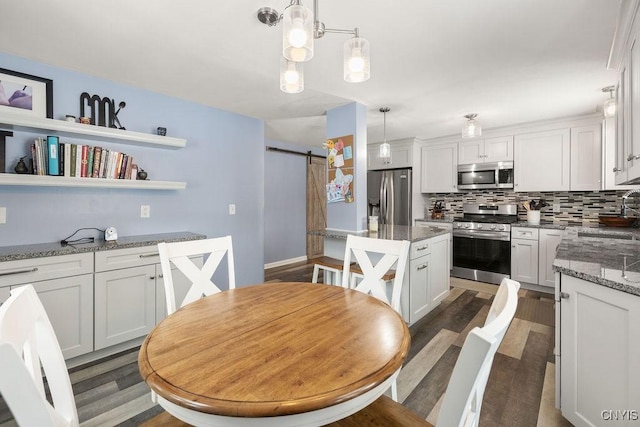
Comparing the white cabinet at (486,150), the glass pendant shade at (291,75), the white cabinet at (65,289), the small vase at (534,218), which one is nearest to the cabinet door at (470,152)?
the white cabinet at (486,150)

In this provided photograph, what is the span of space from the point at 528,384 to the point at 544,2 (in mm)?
2279

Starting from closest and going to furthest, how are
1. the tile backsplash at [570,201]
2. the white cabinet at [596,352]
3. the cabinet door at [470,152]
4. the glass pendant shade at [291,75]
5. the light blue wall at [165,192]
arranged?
the white cabinet at [596,352] → the glass pendant shade at [291,75] → the light blue wall at [165,192] → the tile backsplash at [570,201] → the cabinet door at [470,152]

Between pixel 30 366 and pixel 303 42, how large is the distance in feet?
4.24

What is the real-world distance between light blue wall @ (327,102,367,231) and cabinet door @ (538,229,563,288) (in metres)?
2.33

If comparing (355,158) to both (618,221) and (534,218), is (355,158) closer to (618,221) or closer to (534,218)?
(534,218)

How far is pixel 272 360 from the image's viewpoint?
827 millimetres

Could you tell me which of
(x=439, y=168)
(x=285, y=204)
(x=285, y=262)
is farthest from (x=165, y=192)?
(x=439, y=168)

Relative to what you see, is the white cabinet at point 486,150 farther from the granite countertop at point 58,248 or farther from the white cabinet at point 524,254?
the granite countertop at point 58,248

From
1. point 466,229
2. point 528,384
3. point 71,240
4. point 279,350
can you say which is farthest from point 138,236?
point 466,229

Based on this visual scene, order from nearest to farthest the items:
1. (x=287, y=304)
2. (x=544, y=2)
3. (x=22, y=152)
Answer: (x=287, y=304)
(x=544, y=2)
(x=22, y=152)

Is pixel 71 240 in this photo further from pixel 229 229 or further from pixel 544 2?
pixel 544 2

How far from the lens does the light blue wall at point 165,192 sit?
223 cm

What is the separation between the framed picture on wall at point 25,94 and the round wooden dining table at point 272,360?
2.24 m

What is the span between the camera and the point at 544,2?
1573 millimetres
